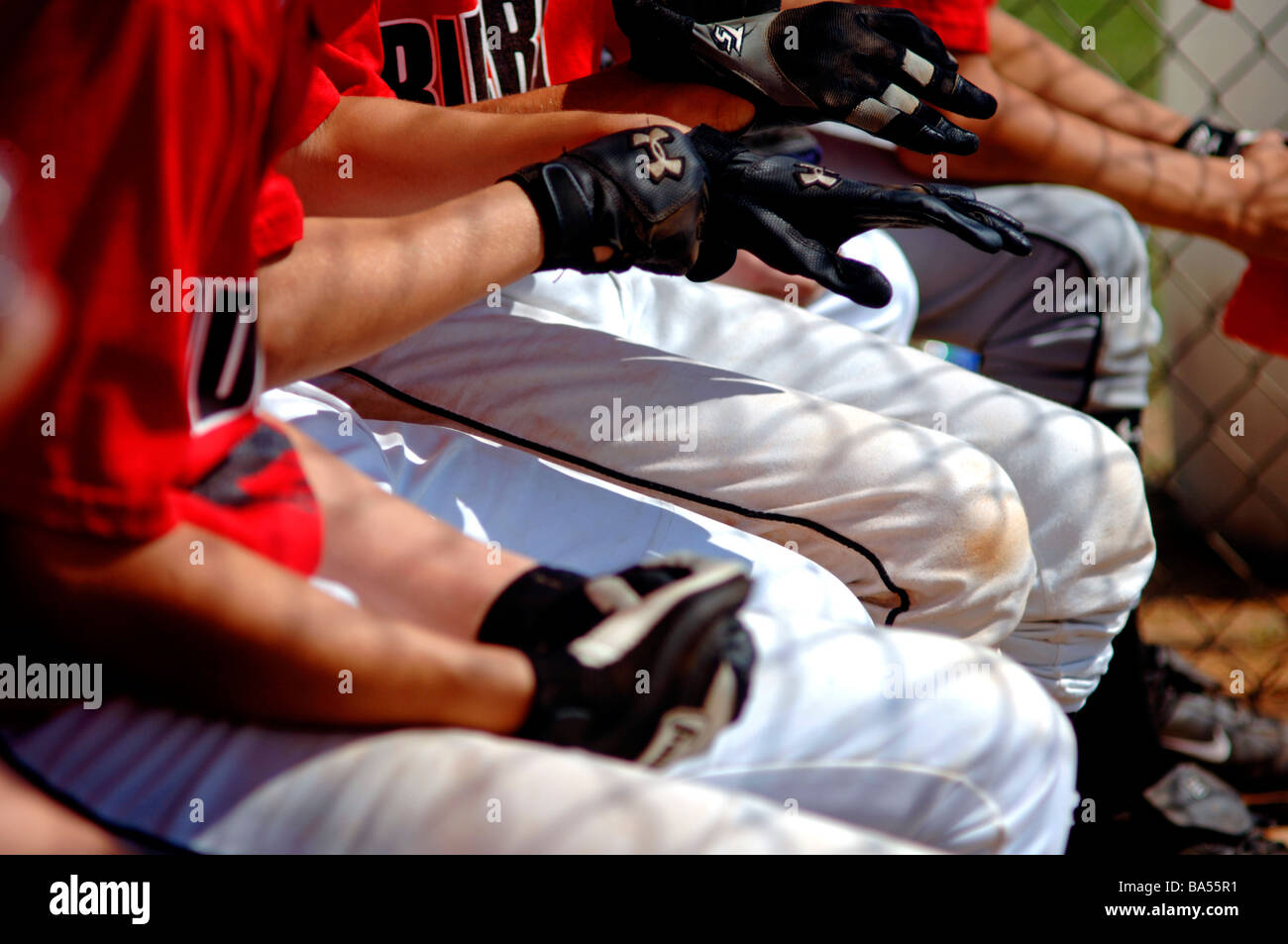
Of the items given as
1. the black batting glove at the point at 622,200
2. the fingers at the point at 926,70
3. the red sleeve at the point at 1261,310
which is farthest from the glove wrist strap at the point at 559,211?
the red sleeve at the point at 1261,310

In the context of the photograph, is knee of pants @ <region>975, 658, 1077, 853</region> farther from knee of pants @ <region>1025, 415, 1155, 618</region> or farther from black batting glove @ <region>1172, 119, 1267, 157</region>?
black batting glove @ <region>1172, 119, 1267, 157</region>

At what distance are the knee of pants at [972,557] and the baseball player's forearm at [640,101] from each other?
0.47 meters

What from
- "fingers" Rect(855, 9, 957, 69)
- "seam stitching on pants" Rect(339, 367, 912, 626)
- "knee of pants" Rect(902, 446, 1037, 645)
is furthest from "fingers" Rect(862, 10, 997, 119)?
"seam stitching on pants" Rect(339, 367, 912, 626)

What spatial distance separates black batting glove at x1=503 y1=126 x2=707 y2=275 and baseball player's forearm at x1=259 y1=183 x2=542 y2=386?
0.02 metres

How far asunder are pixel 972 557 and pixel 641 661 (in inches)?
21.4

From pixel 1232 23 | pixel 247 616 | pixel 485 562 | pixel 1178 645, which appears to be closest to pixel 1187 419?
pixel 1178 645

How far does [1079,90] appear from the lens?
1.98 meters

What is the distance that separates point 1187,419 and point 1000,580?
5.54 ft

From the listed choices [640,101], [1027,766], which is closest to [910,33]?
[640,101]

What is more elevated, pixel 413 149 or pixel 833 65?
pixel 833 65

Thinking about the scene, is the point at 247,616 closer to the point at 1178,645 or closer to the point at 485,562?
the point at 485,562

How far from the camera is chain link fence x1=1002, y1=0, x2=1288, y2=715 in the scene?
→ 2.31 m

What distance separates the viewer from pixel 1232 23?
2.37 m

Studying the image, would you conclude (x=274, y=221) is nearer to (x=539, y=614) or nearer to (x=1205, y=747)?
(x=539, y=614)
